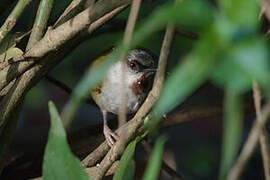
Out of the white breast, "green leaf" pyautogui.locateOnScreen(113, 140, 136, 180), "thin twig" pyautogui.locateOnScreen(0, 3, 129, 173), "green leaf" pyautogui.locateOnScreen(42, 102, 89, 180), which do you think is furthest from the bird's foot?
"green leaf" pyautogui.locateOnScreen(42, 102, 89, 180)

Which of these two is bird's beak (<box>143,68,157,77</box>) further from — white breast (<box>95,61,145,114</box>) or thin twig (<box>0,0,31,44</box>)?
thin twig (<box>0,0,31,44</box>)

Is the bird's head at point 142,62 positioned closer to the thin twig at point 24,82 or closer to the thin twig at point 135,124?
the thin twig at point 24,82

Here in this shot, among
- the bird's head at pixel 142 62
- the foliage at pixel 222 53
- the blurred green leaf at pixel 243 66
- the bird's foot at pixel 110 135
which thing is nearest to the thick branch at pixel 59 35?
the bird's foot at pixel 110 135

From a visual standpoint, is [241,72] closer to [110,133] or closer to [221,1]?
[221,1]

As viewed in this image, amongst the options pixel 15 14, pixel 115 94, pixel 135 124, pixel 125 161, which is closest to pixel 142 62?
pixel 115 94

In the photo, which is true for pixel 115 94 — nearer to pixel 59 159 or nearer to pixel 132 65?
pixel 132 65

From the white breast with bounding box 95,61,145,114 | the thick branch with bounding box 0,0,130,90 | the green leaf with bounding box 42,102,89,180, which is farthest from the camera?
the white breast with bounding box 95,61,145,114
